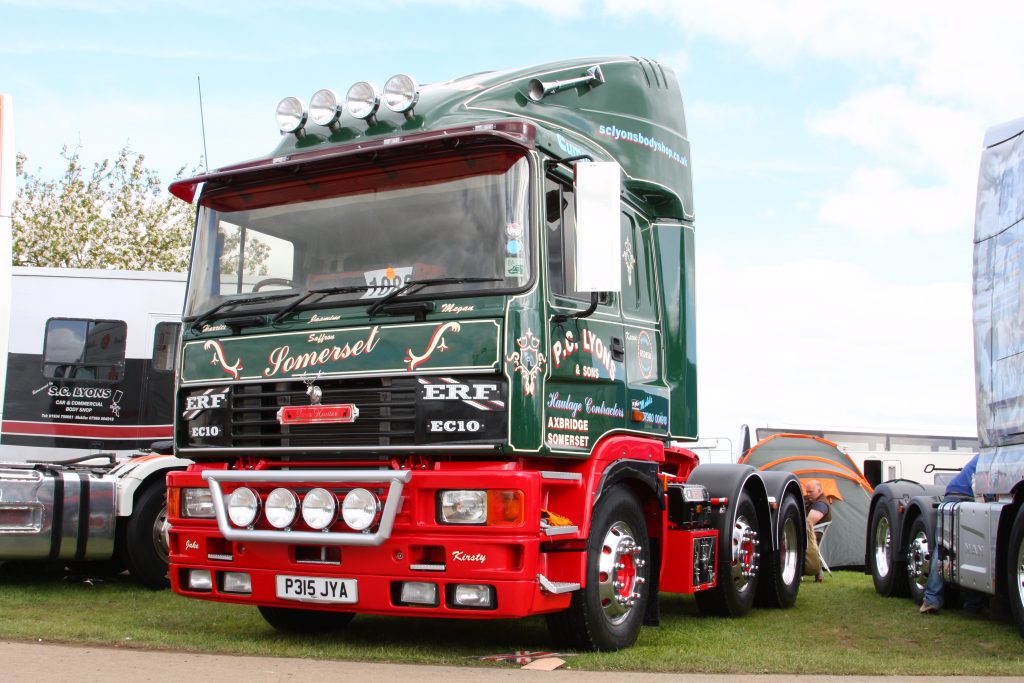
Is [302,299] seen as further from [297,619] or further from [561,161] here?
[297,619]

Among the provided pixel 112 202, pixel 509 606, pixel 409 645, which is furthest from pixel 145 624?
pixel 112 202

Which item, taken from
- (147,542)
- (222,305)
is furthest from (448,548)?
(147,542)

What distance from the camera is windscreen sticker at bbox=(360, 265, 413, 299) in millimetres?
6707

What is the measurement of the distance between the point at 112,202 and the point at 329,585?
23998 mm

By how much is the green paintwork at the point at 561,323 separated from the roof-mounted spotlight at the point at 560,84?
0.04 m

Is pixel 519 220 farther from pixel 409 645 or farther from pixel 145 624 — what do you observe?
pixel 145 624

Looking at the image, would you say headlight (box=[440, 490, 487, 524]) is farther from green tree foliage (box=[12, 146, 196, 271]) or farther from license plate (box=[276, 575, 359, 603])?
green tree foliage (box=[12, 146, 196, 271])

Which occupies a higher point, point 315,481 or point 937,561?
point 315,481

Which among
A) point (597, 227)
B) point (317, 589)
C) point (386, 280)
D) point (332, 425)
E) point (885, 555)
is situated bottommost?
point (885, 555)

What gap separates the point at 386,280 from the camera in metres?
6.78

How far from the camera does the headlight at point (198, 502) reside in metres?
7.12

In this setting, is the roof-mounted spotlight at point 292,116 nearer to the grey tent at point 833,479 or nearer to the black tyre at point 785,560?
the black tyre at point 785,560

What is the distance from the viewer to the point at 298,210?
23.6ft

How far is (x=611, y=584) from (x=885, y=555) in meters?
6.08
